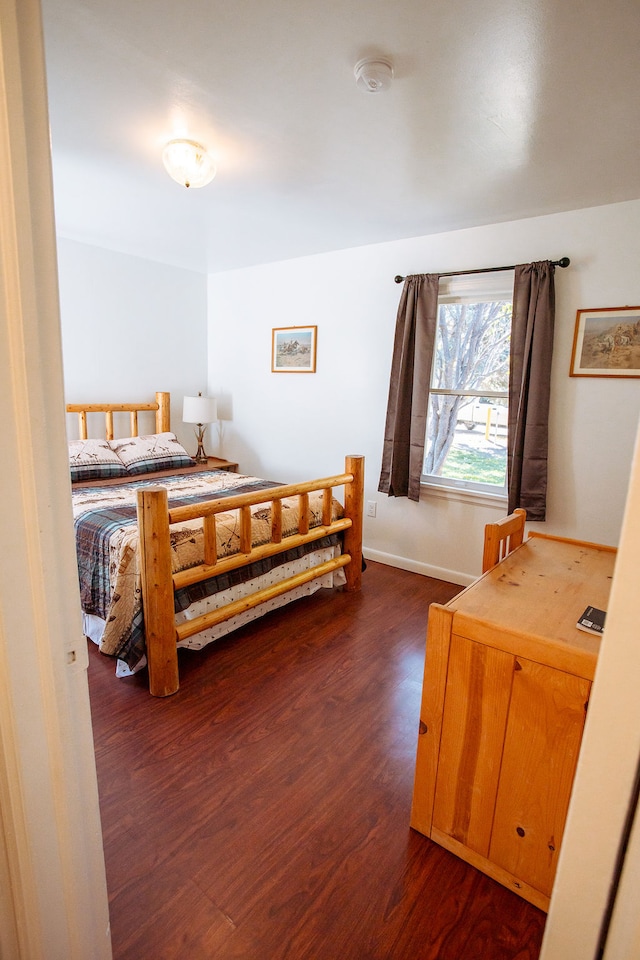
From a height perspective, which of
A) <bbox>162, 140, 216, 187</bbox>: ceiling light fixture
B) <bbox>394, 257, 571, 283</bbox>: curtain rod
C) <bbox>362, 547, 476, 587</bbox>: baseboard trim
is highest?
<bbox>162, 140, 216, 187</bbox>: ceiling light fixture

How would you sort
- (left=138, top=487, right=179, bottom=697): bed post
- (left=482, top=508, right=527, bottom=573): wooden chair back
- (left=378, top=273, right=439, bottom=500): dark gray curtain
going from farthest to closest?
1. (left=378, top=273, right=439, bottom=500): dark gray curtain
2. (left=138, top=487, right=179, bottom=697): bed post
3. (left=482, top=508, right=527, bottom=573): wooden chair back

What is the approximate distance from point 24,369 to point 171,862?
1.43m

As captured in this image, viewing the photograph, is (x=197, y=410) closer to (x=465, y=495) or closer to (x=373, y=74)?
(x=465, y=495)

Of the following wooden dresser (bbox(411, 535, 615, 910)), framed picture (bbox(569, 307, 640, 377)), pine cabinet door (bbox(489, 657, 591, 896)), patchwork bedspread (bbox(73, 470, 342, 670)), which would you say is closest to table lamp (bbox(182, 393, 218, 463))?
patchwork bedspread (bbox(73, 470, 342, 670))

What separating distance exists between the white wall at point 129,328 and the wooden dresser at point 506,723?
3528mm

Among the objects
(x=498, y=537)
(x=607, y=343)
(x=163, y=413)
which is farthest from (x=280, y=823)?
(x=163, y=413)

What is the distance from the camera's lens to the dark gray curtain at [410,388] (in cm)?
310

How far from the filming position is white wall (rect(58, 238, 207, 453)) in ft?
11.9

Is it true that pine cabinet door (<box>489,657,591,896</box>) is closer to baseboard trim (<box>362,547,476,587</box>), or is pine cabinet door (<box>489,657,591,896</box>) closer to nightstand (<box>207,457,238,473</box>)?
baseboard trim (<box>362,547,476,587</box>)

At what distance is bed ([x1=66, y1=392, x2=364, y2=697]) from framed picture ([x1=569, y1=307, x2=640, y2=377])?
4.66 feet

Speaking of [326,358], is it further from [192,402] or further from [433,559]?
[433,559]

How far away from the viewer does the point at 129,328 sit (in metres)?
4.01

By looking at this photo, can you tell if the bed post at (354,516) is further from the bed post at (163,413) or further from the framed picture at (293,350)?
the bed post at (163,413)

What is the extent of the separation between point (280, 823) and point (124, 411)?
3452 mm
